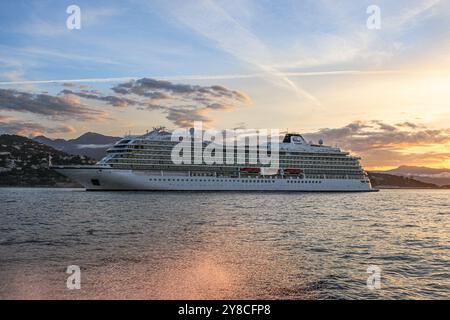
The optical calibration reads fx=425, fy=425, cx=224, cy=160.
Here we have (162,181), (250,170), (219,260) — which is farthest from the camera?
(250,170)

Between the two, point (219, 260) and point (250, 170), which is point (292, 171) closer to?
point (250, 170)

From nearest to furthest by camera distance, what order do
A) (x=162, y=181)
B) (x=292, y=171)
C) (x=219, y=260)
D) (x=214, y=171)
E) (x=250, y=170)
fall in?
(x=219, y=260)
(x=162, y=181)
(x=214, y=171)
(x=250, y=170)
(x=292, y=171)

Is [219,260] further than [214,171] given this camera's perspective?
No

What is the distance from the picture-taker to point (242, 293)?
15180mm

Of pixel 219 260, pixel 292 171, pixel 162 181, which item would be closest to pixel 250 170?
pixel 292 171

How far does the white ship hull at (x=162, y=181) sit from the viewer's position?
9869 cm

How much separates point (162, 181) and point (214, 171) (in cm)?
1551

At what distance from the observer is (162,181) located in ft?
335

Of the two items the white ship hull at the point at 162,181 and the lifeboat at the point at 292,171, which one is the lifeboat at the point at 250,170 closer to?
the white ship hull at the point at 162,181

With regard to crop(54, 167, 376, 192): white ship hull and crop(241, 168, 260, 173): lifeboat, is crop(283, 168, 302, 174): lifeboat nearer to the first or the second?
crop(54, 167, 376, 192): white ship hull

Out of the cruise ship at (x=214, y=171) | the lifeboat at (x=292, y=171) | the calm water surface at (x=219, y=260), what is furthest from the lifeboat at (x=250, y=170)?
the calm water surface at (x=219, y=260)

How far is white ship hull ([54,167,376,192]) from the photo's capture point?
98688 millimetres

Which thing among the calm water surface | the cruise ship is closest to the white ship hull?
the cruise ship
